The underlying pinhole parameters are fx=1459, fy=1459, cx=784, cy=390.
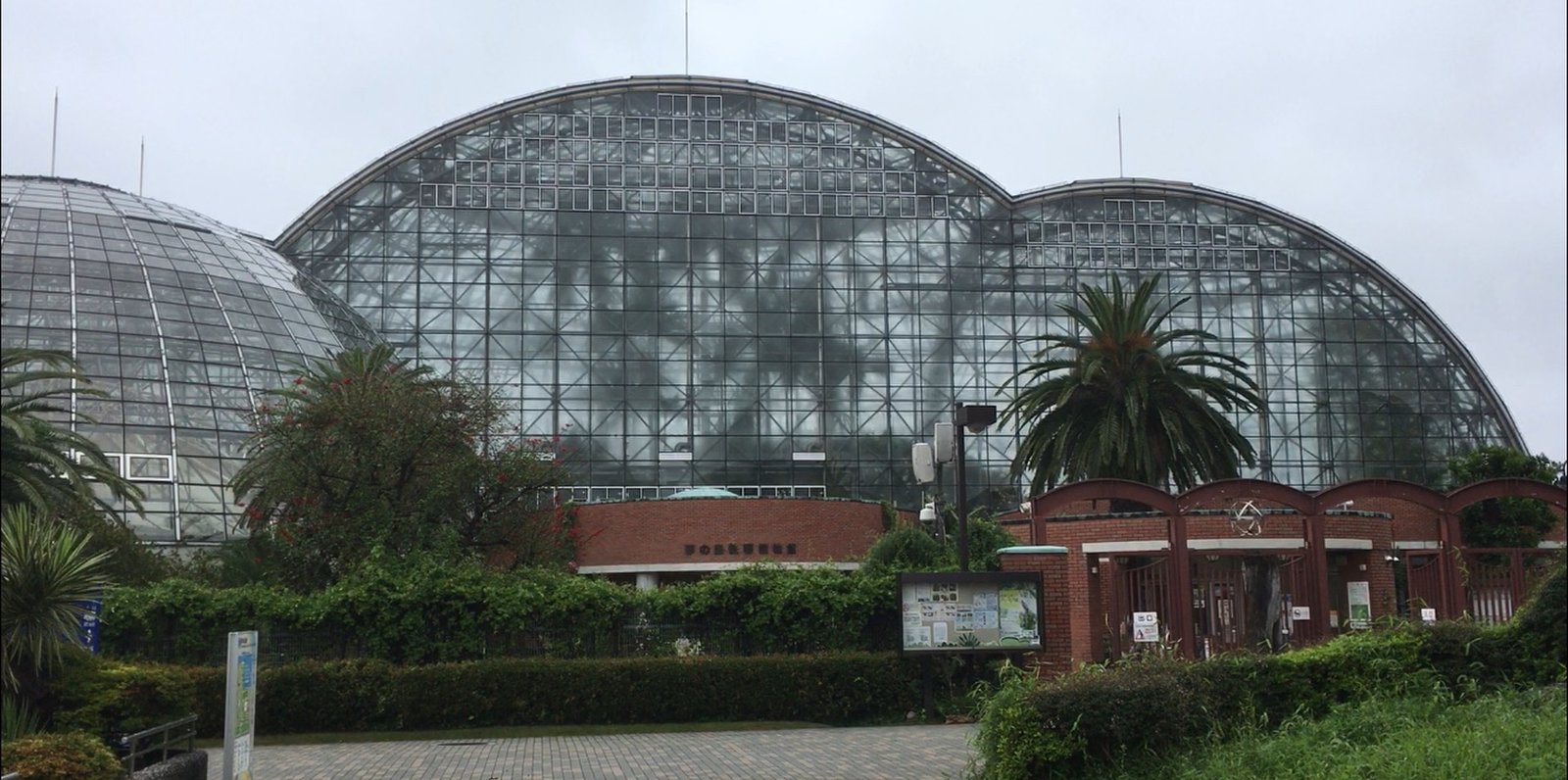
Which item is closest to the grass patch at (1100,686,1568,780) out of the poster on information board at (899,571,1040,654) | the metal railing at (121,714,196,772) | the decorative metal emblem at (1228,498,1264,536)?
the poster on information board at (899,571,1040,654)

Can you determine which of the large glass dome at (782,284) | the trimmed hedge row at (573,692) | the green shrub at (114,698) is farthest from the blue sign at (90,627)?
the large glass dome at (782,284)

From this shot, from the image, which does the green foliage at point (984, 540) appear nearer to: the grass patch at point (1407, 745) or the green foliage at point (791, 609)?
the green foliage at point (791, 609)

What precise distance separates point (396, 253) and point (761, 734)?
43618 mm

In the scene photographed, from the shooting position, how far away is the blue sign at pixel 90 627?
648 inches

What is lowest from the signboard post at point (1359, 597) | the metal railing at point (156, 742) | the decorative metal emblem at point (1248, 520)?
the metal railing at point (156, 742)

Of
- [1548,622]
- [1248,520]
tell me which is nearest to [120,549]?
[1248,520]

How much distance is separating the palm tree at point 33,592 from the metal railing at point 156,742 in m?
1.31

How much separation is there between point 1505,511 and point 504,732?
40125mm

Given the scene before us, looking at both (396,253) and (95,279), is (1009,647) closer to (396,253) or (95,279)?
(95,279)

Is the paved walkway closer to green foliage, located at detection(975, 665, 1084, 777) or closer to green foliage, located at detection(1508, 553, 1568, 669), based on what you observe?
green foliage, located at detection(975, 665, 1084, 777)

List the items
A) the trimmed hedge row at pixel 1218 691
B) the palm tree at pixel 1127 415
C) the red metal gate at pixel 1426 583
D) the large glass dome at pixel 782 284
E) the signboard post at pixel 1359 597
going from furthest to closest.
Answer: the large glass dome at pixel 782 284
the palm tree at pixel 1127 415
the red metal gate at pixel 1426 583
the signboard post at pixel 1359 597
the trimmed hedge row at pixel 1218 691

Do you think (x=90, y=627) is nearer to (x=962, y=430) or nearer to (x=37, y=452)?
(x=37, y=452)

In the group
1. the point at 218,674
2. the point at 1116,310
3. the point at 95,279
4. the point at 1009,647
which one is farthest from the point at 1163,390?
the point at 95,279

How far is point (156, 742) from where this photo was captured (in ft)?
55.4
